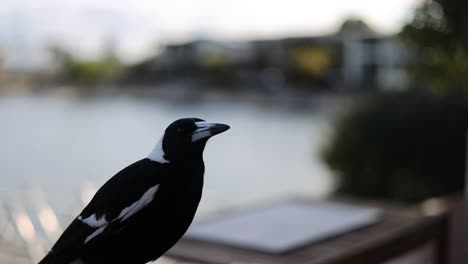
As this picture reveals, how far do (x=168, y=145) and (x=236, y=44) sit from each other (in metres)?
31.4

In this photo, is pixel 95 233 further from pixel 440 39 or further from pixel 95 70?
pixel 95 70

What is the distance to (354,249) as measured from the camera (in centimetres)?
186

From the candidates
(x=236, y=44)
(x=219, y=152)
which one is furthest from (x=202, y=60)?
(x=219, y=152)

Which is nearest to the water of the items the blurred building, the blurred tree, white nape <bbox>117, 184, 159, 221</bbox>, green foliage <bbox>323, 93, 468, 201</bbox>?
white nape <bbox>117, 184, 159, 221</bbox>

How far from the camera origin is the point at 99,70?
2173cm

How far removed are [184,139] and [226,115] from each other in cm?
1918

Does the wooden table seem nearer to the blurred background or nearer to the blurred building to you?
the blurred background

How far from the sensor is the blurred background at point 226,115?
448cm

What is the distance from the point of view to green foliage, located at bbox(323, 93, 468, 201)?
5.38m

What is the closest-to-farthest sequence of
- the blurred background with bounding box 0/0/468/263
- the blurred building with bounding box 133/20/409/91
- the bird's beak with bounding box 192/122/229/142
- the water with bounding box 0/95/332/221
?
the bird's beak with bounding box 192/122/229/142
the blurred background with bounding box 0/0/468/263
the water with bounding box 0/95/332/221
the blurred building with bounding box 133/20/409/91

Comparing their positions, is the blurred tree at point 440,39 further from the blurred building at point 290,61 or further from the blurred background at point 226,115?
the blurred building at point 290,61

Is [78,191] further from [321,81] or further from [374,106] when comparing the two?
[321,81]

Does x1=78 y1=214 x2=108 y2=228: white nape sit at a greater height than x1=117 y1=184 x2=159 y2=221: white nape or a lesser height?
lesser

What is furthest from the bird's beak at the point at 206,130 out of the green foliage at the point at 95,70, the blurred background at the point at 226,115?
the green foliage at the point at 95,70
